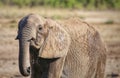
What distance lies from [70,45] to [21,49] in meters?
1.57

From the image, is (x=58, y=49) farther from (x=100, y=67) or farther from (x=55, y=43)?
(x=100, y=67)

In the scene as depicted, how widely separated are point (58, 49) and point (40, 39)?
531 millimetres

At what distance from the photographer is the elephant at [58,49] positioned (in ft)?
27.9

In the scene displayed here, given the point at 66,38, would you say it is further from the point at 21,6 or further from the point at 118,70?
the point at 21,6

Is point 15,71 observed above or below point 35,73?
below

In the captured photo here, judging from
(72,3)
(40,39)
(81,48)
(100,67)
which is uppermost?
(40,39)

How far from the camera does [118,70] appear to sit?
49.6 feet

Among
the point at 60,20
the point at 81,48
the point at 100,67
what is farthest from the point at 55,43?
the point at 60,20

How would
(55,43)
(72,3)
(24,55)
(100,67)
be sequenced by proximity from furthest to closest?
(72,3) < (100,67) < (55,43) < (24,55)

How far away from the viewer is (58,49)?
923 centimetres

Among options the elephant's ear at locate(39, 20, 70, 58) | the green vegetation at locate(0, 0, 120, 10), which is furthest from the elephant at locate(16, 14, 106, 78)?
the green vegetation at locate(0, 0, 120, 10)

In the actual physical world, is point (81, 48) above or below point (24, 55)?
below

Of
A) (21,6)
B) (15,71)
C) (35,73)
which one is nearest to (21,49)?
(35,73)

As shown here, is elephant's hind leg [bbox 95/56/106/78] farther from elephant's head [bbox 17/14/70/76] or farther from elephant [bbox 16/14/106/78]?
elephant's head [bbox 17/14/70/76]
